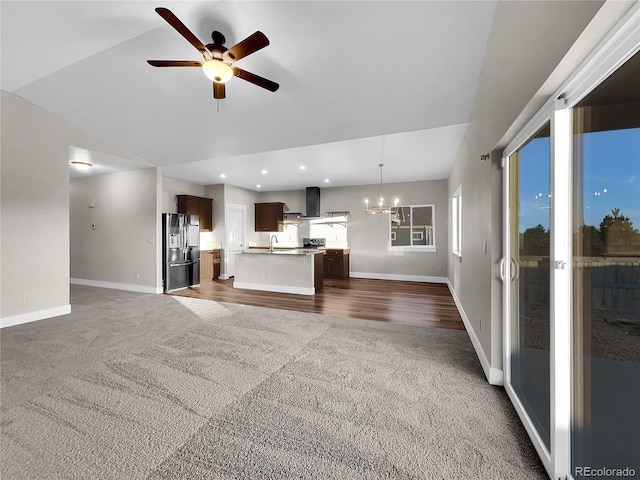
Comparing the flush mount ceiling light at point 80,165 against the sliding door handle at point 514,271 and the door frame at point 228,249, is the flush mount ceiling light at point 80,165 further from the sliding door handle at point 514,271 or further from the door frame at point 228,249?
the sliding door handle at point 514,271

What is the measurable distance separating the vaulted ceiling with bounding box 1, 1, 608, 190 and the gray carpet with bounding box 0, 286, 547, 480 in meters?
2.35

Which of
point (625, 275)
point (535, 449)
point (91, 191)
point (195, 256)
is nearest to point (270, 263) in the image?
point (195, 256)

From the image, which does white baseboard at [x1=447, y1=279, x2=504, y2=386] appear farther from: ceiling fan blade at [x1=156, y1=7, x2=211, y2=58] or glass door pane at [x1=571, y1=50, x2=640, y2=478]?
ceiling fan blade at [x1=156, y1=7, x2=211, y2=58]

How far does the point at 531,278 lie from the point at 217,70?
3.00m

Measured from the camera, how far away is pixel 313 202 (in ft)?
25.9

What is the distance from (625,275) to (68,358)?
14.0 feet

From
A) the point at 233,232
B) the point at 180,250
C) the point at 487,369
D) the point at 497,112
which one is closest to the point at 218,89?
the point at 497,112

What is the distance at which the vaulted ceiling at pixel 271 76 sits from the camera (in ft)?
7.91

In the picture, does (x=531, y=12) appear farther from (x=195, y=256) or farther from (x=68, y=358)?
(x=195, y=256)

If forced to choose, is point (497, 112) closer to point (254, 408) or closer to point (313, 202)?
point (254, 408)

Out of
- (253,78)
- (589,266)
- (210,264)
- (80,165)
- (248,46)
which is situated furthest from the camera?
(210,264)

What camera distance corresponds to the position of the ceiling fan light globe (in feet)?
7.75

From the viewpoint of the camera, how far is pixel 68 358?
2750 mm

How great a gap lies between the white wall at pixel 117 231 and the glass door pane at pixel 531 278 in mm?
6308
